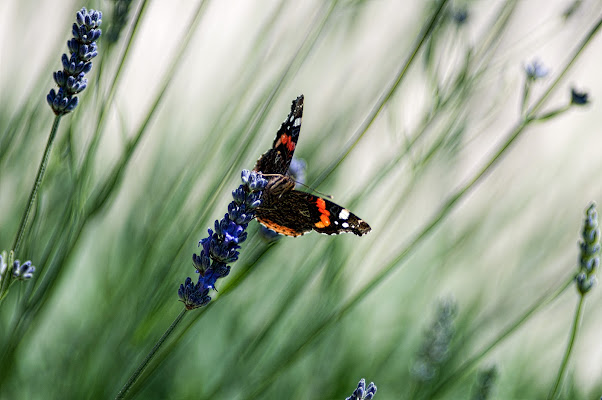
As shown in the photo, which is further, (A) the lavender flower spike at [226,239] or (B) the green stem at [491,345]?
(B) the green stem at [491,345]

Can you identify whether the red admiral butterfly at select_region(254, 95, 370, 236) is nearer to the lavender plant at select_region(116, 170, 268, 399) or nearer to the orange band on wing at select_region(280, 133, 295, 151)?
the orange band on wing at select_region(280, 133, 295, 151)

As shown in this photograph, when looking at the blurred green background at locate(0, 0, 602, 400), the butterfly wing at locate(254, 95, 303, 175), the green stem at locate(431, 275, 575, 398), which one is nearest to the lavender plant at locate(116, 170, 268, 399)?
the blurred green background at locate(0, 0, 602, 400)

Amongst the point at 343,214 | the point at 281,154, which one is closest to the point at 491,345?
the point at 343,214

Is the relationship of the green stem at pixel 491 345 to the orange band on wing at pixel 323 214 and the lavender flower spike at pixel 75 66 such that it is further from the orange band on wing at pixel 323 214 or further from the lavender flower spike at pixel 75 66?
the lavender flower spike at pixel 75 66

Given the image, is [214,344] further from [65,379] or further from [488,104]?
[488,104]

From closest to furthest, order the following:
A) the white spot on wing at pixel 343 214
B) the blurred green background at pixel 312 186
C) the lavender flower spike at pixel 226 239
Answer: the lavender flower spike at pixel 226 239
the white spot on wing at pixel 343 214
the blurred green background at pixel 312 186

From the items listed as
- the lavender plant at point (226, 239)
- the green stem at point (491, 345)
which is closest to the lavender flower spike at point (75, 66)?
the lavender plant at point (226, 239)

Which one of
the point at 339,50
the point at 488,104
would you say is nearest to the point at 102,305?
the point at 339,50

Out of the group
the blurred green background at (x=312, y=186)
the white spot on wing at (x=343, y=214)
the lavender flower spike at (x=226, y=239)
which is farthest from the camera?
the blurred green background at (x=312, y=186)

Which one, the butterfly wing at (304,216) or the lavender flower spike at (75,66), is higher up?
the lavender flower spike at (75,66)
